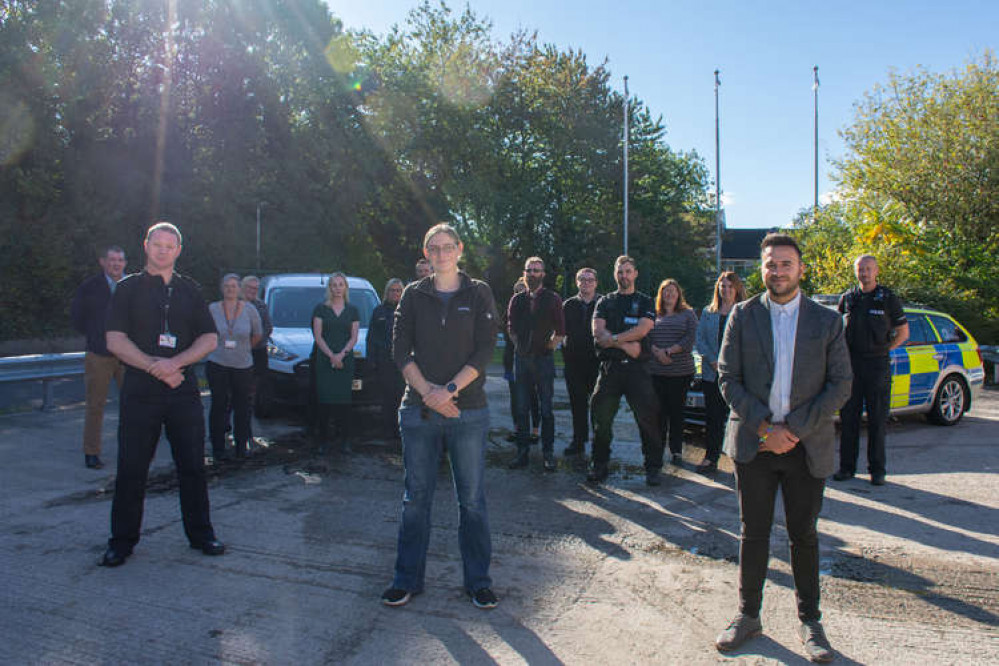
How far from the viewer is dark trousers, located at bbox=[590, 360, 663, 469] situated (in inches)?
244

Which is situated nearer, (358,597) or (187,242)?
(358,597)

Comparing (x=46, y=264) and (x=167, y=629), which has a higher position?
(x=46, y=264)

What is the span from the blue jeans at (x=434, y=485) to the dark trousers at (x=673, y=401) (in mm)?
3589

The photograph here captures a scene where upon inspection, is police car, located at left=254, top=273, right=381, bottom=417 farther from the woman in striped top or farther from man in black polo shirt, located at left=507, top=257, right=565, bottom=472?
the woman in striped top

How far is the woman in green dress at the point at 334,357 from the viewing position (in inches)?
286

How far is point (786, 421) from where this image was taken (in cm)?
323

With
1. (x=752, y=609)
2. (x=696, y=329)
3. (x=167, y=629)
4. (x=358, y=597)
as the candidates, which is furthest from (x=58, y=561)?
(x=696, y=329)

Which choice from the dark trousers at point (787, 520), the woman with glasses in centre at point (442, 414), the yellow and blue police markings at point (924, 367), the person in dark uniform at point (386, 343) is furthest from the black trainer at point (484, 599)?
the yellow and blue police markings at point (924, 367)

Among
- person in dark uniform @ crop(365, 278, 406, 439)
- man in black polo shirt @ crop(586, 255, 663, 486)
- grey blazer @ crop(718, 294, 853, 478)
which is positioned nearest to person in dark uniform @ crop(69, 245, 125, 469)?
person in dark uniform @ crop(365, 278, 406, 439)

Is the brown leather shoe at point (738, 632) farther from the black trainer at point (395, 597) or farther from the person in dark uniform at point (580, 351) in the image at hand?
the person in dark uniform at point (580, 351)

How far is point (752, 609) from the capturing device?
10.9ft

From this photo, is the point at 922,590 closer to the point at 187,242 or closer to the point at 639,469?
the point at 639,469

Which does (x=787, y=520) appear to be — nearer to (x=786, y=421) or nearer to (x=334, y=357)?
(x=786, y=421)

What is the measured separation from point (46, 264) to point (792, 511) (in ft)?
78.8
